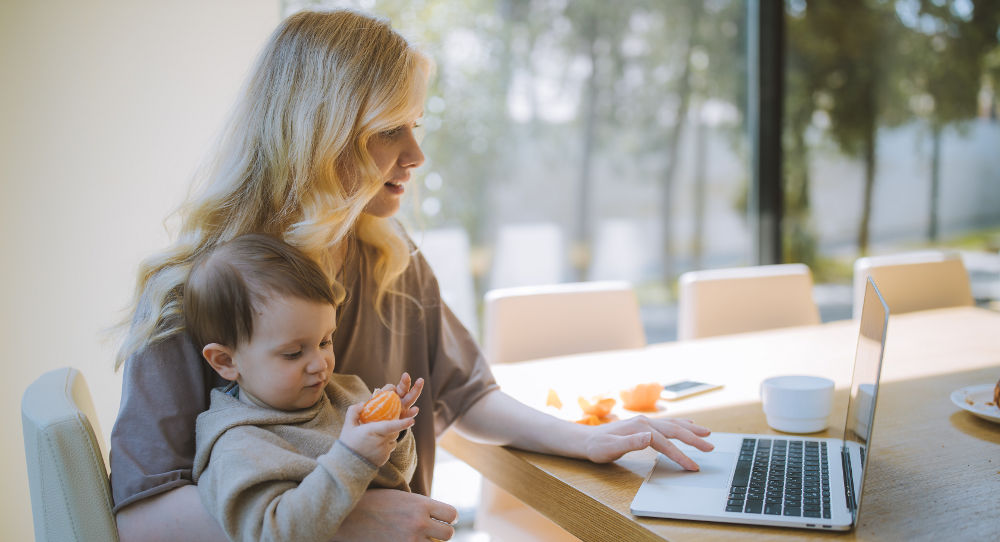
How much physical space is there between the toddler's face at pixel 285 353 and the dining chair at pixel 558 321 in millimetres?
1054

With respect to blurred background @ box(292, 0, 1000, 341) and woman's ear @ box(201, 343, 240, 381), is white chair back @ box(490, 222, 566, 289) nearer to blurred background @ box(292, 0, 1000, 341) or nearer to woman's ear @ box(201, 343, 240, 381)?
blurred background @ box(292, 0, 1000, 341)

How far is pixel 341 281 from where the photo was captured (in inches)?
58.4

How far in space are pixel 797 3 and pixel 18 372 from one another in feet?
11.8

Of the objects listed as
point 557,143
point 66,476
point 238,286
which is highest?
point 557,143

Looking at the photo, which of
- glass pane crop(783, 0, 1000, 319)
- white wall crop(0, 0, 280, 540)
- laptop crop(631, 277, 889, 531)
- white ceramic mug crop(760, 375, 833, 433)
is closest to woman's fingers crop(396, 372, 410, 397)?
laptop crop(631, 277, 889, 531)

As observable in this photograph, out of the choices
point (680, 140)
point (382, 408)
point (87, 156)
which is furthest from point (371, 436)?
point (680, 140)

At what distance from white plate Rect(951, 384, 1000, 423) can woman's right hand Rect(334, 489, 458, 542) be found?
3.20 ft

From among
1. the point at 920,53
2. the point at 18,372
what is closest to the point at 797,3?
the point at 920,53

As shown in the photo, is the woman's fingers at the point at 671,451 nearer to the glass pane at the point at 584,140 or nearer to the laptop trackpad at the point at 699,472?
the laptop trackpad at the point at 699,472

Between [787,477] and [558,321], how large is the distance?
1.16 m

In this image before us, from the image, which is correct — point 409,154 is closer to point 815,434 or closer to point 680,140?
point 815,434

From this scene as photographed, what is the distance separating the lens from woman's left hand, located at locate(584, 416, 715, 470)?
50.2 inches

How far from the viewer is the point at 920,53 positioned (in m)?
4.05

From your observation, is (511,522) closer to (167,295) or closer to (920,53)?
(167,295)
